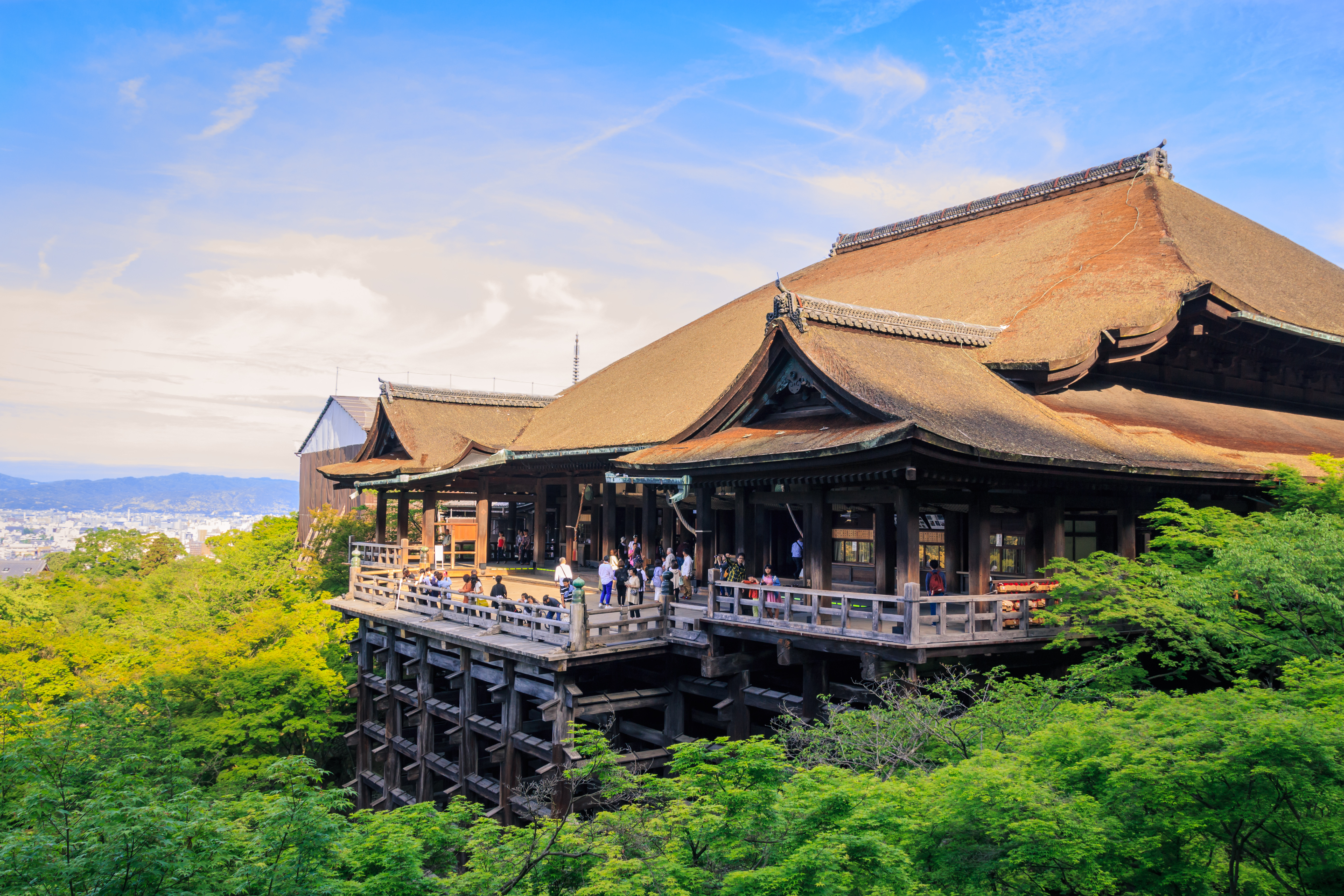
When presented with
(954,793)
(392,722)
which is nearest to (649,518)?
(392,722)

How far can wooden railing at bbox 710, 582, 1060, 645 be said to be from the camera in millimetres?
13023

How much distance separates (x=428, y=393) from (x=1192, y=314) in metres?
25.6

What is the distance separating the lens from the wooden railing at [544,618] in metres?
16.4

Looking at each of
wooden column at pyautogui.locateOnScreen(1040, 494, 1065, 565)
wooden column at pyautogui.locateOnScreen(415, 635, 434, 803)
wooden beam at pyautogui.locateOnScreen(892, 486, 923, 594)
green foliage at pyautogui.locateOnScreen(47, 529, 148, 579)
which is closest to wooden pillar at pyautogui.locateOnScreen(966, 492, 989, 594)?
wooden beam at pyautogui.locateOnScreen(892, 486, 923, 594)

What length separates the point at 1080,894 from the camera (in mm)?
7953

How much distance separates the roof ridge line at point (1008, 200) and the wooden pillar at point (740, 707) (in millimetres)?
21466

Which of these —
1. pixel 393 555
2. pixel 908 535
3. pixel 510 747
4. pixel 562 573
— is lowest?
pixel 510 747

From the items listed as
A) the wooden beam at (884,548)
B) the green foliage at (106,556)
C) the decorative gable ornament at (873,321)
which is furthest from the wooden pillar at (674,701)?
the green foliage at (106,556)

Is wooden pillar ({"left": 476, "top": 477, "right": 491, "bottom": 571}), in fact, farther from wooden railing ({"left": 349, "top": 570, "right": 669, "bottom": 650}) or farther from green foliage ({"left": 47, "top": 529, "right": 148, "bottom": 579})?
green foliage ({"left": 47, "top": 529, "right": 148, "bottom": 579})

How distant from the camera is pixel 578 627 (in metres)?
16.2

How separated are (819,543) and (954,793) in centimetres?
723

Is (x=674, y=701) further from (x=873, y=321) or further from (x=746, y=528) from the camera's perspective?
(x=873, y=321)

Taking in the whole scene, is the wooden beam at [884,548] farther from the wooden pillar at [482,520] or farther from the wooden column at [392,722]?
the wooden pillar at [482,520]

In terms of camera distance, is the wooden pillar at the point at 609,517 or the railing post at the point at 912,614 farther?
the wooden pillar at the point at 609,517
